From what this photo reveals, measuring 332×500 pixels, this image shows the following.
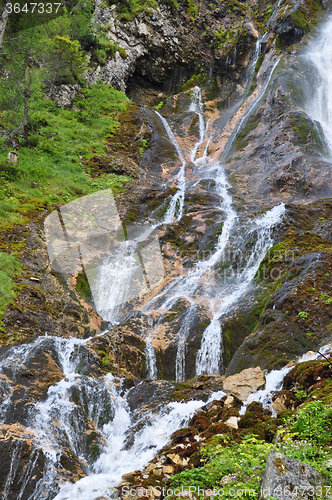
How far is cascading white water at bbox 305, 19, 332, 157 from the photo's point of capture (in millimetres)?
21578

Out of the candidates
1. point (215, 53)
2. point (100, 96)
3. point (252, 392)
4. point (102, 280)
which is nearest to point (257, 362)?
point (252, 392)

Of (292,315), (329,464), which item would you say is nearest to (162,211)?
(292,315)

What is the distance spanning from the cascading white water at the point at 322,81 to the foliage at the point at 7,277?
1770 cm

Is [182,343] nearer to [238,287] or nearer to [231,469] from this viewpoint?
[238,287]

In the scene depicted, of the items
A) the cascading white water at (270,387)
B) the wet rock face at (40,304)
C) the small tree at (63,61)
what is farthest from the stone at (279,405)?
the small tree at (63,61)

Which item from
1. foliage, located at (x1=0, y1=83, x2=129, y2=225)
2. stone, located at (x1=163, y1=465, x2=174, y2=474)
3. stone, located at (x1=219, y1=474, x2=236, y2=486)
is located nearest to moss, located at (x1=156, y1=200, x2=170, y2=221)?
foliage, located at (x1=0, y1=83, x2=129, y2=225)

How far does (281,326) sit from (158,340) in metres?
4.17

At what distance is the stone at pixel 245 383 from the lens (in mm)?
5979

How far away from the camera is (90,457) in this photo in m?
6.13

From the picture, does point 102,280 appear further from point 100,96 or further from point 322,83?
point 322,83

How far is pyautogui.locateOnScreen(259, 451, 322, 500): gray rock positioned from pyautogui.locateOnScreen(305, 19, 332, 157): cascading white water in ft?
65.5

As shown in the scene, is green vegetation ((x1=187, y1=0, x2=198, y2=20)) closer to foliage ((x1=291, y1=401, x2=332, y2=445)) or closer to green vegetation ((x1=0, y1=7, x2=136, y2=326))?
green vegetation ((x1=0, y1=7, x2=136, y2=326))

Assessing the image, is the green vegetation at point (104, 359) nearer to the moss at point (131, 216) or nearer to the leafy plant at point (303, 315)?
the leafy plant at point (303, 315)

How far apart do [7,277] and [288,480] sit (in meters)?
8.83
